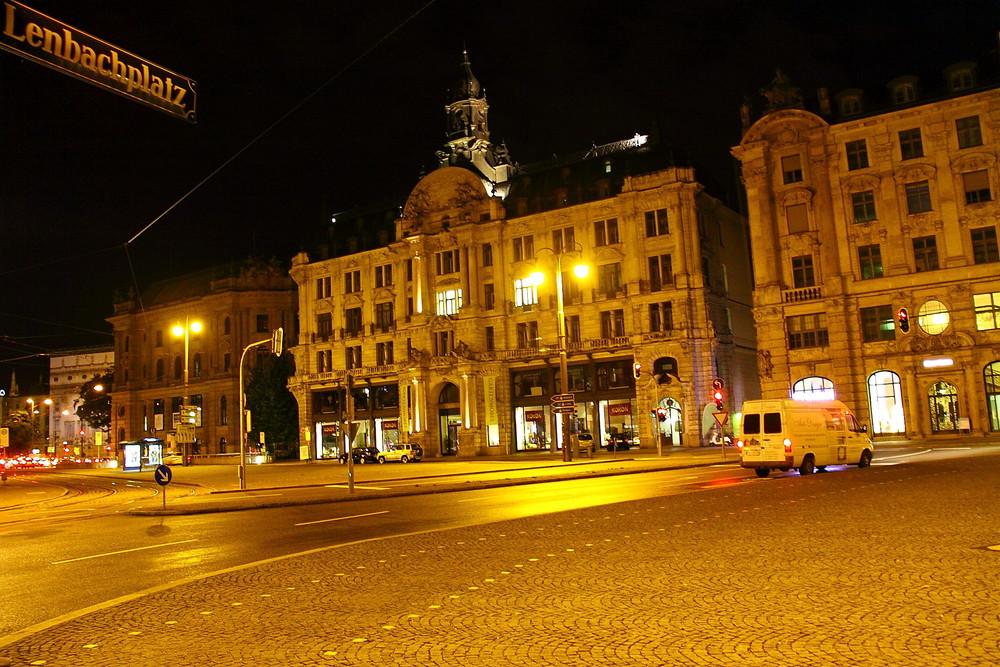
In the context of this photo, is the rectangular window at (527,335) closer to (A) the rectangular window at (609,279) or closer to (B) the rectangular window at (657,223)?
(A) the rectangular window at (609,279)

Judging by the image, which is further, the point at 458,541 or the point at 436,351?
the point at 436,351

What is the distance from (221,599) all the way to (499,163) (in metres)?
67.5

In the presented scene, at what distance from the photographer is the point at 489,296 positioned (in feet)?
220

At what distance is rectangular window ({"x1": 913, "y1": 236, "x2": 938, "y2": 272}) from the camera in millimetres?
48875

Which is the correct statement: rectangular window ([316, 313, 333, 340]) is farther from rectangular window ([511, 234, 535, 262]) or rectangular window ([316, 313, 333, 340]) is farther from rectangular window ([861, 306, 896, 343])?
rectangular window ([861, 306, 896, 343])

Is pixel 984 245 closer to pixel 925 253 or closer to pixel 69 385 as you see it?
pixel 925 253

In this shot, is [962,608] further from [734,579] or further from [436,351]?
[436,351]

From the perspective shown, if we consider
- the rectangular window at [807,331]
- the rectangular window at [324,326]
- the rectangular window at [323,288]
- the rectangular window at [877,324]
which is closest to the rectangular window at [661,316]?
the rectangular window at [807,331]

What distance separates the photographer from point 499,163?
242 ft

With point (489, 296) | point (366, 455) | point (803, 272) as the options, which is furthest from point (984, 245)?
point (366, 455)

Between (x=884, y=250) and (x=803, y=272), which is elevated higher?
(x=884, y=250)

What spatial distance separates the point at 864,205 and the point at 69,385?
441 ft

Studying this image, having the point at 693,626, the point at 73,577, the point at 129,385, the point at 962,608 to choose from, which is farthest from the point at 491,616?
the point at 129,385

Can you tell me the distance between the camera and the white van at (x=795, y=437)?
24453mm
